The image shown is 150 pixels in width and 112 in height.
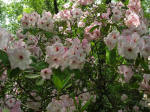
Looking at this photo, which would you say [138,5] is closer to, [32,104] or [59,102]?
[59,102]

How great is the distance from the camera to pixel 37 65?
56.7 inches

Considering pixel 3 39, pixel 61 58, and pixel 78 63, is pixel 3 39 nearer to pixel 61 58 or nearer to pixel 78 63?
pixel 61 58

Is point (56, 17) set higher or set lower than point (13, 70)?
higher

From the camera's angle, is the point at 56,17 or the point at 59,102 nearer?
the point at 59,102

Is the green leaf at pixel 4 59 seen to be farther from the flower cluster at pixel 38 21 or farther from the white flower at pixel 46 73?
the flower cluster at pixel 38 21

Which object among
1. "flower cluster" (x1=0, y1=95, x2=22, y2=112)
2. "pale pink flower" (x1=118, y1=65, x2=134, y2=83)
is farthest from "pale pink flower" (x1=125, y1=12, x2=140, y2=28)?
"flower cluster" (x1=0, y1=95, x2=22, y2=112)

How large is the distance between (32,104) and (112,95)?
3.80 feet

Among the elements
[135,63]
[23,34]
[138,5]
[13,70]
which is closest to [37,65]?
[13,70]

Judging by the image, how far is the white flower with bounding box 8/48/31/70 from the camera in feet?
4.26

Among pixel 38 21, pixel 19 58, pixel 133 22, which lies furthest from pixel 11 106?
pixel 133 22

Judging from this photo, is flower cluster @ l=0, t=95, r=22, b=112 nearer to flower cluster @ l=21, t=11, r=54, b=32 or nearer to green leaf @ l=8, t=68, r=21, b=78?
green leaf @ l=8, t=68, r=21, b=78

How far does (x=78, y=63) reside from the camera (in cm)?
143

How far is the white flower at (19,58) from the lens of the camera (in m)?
1.30

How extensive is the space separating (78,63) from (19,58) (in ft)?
1.39
